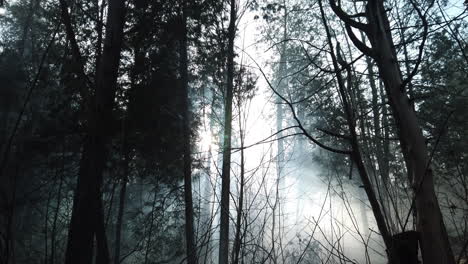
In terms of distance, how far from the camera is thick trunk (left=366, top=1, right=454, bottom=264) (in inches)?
38.5

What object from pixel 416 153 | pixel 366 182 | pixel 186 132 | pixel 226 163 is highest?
pixel 186 132

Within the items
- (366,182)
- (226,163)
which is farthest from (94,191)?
(366,182)

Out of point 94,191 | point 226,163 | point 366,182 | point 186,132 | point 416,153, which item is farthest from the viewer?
point 186,132

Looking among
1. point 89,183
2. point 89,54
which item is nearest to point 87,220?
point 89,183

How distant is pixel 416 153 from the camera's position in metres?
1.08

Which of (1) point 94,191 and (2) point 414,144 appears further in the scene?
(1) point 94,191

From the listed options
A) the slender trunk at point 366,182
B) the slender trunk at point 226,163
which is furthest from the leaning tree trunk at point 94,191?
the slender trunk at point 366,182

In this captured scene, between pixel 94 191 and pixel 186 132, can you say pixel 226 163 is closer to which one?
pixel 94 191

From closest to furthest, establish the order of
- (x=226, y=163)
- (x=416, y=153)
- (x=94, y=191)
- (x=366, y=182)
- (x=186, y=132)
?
(x=366, y=182)
(x=416, y=153)
(x=94, y=191)
(x=226, y=163)
(x=186, y=132)

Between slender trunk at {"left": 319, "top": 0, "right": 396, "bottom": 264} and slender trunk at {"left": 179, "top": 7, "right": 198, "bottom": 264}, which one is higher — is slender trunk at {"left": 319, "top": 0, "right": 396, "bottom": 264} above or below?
below

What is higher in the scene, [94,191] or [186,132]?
[186,132]

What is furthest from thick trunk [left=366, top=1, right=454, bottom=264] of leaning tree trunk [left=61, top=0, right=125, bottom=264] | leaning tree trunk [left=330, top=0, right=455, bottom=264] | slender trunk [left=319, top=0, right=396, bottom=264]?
leaning tree trunk [left=61, top=0, right=125, bottom=264]

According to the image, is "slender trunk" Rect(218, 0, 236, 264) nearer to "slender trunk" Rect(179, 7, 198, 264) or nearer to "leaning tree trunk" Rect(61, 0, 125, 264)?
"leaning tree trunk" Rect(61, 0, 125, 264)

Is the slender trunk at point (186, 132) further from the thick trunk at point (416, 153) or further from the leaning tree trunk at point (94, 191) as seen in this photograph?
the thick trunk at point (416, 153)
